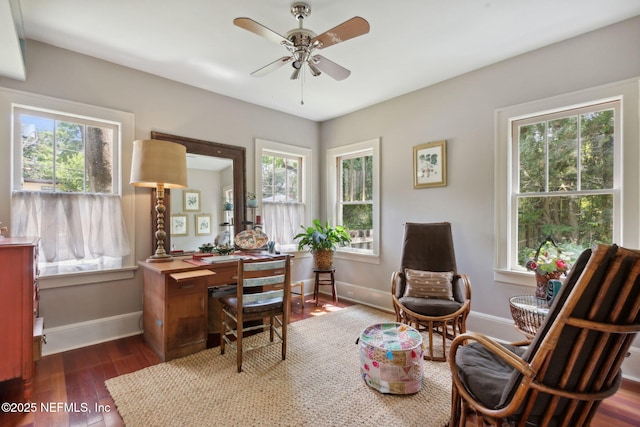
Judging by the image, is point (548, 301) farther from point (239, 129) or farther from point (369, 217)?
point (239, 129)

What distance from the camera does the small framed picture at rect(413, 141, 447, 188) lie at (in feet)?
10.8

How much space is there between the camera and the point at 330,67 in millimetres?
2293

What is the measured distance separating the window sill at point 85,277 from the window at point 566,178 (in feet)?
12.5

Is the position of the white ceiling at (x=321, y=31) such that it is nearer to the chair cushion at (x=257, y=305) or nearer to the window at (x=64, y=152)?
the window at (x=64, y=152)

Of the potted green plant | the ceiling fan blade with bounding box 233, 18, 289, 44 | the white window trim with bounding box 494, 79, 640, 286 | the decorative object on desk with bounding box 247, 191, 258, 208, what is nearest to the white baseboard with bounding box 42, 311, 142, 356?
the decorative object on desk with bounding box 247, 191, 258, 208

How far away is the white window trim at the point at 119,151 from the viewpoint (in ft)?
7.82

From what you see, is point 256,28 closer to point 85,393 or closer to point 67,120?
point 67,120

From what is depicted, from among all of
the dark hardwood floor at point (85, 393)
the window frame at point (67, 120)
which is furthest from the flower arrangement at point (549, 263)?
the window frame at point (67, 120)

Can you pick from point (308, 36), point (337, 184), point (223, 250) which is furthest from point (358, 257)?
point (308, 36)

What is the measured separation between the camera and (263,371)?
2279 mm

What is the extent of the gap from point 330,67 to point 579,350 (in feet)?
7.29

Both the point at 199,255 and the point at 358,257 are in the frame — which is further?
the point at 358,257

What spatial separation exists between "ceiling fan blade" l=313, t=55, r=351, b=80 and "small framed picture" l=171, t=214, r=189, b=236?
215 centimetres

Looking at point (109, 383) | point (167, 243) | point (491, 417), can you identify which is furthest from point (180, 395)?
point (491, 417)
